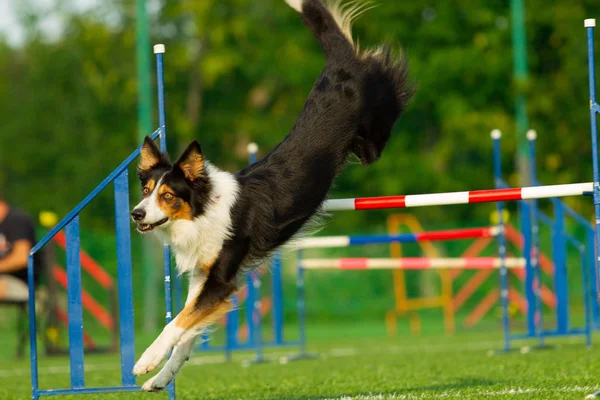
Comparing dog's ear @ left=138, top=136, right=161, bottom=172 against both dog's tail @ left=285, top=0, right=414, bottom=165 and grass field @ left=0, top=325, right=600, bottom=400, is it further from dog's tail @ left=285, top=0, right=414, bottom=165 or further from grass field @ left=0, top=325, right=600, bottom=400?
grass field @ left=0, top=325, right=600, bottom=400

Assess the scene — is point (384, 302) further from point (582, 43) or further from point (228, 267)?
point (228, 267)

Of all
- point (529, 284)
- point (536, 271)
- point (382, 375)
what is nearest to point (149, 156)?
point (382, 375)

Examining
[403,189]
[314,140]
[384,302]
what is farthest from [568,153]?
[314,140]

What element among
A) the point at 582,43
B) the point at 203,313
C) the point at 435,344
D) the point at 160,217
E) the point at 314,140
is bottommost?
the point at 435,344

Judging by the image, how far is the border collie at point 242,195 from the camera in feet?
18.3

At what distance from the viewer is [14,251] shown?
12.0m

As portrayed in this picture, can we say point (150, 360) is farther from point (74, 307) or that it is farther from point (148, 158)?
point (148, 158)

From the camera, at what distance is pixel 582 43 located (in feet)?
60.6

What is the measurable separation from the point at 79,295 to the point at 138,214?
2.39ft

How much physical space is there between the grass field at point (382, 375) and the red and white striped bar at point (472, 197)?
3.73 ft

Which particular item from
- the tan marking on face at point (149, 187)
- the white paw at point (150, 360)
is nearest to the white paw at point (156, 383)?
the white paw at point (150, 360)

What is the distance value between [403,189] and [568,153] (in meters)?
3.41

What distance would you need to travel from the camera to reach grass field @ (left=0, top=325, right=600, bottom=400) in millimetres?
6051

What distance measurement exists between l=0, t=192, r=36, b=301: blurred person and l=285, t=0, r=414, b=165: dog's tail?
623 cm
